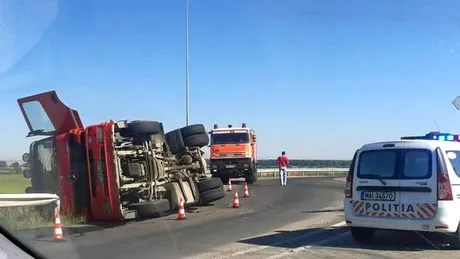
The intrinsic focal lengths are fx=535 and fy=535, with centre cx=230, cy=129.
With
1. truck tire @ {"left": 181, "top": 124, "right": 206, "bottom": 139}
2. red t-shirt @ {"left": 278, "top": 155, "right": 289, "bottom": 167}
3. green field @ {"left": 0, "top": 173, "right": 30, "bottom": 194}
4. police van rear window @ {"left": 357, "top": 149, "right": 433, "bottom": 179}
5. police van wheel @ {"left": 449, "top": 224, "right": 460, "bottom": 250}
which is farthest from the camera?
red t-shirt @ {"left": 278, "top": 155, "right": 289, "bottom": 167}

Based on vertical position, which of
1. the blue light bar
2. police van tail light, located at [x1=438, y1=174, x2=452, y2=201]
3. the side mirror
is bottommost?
police van tail light, located at [x1=438, y1=174, x2=452, y2=201]

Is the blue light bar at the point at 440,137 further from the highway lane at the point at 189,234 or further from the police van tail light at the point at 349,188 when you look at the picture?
the highway lane at the point at 189,234

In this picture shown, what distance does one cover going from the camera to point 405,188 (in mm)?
7941

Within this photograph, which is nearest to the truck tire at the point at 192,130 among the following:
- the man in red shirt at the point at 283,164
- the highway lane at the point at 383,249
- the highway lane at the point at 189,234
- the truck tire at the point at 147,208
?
the highway lane at the point at 189,234

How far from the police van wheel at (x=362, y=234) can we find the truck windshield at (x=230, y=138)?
17586 millimetres

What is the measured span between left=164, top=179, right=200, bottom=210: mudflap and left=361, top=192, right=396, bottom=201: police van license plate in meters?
5.51

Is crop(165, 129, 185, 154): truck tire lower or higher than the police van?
higher

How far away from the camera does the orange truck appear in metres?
26.0

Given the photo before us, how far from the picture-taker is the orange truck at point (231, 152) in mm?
25953

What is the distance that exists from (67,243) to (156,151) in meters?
4.33

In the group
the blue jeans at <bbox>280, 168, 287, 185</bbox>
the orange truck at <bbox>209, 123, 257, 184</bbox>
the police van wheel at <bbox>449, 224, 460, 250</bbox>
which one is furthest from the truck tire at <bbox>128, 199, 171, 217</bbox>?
the blue jeans at <bbox>280, 168, 287, 185</bbox>

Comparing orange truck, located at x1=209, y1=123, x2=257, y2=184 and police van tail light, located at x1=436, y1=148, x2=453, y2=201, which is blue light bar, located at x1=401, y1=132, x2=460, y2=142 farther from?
orange truck, located at x1=209, y1=123, x2=257, y2=184

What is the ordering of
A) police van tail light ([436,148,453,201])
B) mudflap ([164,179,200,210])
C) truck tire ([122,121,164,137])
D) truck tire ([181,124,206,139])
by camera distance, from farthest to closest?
truck tire ([181,124,206,139]), mudflap ([164,179,200,210]), truck tire ([122,121,164,137]), police van tail light ([436,148,453,201])

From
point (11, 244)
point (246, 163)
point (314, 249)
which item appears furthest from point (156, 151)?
point (246, 163)
